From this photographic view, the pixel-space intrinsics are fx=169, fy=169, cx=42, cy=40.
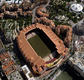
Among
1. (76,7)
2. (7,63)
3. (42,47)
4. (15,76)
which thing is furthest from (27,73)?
(76,7)

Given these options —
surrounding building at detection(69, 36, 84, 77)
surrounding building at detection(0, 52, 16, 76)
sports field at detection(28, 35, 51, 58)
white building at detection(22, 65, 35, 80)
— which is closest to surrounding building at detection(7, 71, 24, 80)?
surrounding building at detection(0, 52, 16, 76)

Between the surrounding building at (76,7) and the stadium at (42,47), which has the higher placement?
the surrounding building at (76,7)

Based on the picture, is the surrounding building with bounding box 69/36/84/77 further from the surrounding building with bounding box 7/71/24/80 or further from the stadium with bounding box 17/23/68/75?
the surrounding building with bounding box 7/71/24/80

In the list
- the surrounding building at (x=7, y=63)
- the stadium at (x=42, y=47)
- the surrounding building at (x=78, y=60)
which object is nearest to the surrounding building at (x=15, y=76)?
the surrounding building at (x=7, y=63)

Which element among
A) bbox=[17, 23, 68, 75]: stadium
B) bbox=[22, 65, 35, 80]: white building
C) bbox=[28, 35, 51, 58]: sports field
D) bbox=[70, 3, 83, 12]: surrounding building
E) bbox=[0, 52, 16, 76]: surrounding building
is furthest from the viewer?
bbox=[70, 3, 83, 12]: surrounding building

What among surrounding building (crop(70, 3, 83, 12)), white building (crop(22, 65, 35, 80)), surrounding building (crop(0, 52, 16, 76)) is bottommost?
white building (crop(22, 65, 35, 80))

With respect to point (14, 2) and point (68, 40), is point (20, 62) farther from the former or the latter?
point (14, 2)

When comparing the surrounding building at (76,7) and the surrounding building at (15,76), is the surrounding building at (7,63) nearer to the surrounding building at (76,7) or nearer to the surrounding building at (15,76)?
the surrounding building at (15,76)

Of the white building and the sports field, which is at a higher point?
the sports field
